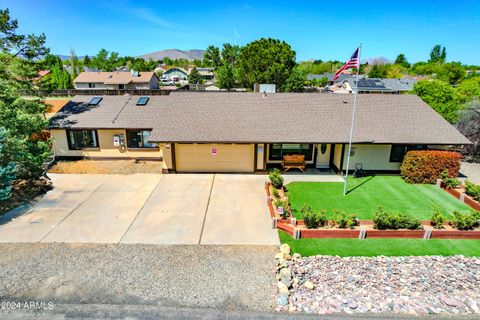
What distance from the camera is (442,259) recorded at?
368 inches

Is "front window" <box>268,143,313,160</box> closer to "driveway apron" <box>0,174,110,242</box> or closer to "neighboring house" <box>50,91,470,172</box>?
"neighboring house" <box>50,91,470,172</box>

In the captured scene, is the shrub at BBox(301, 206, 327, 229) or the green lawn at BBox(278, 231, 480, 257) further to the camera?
the shrub at BBox(301, 206, 327, 229)

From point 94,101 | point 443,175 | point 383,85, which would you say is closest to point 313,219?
point 443,175

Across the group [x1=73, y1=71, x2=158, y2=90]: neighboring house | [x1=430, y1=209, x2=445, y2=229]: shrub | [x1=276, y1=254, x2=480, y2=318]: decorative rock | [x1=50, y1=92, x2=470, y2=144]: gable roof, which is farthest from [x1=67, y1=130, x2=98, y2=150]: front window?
[x1=73, y1=71, x2=158, y2=90]: neighboring house

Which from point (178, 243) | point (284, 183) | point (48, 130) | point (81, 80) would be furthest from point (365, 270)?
point (81, 80)

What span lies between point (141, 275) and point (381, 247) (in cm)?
818

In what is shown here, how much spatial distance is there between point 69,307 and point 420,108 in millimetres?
Answer: 21386

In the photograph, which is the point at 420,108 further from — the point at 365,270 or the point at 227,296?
the point at 227,296

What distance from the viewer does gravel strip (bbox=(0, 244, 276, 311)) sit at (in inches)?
302

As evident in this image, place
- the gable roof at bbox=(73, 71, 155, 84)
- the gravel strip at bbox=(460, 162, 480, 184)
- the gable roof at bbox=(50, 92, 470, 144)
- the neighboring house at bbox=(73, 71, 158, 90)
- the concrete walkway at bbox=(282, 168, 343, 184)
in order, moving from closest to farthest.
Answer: the concrete walkway at bbox=(282, 168, 343, 184) → the gable roof at bbox=(50, 92, 470, 144) → the gravel strip at bbox=(460, 162, 480, 184) → the neighboring house at bbox=(73, 71, 158, 90) → the gable roof at bbox=(73, 71, 155, 84)

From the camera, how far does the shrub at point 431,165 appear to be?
15.3 m

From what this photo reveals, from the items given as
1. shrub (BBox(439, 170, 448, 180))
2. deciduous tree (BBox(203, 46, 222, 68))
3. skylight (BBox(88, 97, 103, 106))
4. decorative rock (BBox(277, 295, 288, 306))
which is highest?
deciduous tree (BBox(203, 46, 222, 68))

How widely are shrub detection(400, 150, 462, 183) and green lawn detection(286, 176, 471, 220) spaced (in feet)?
1.66

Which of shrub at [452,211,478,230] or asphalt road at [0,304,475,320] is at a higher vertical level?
shrub at [452,211,478,230]
